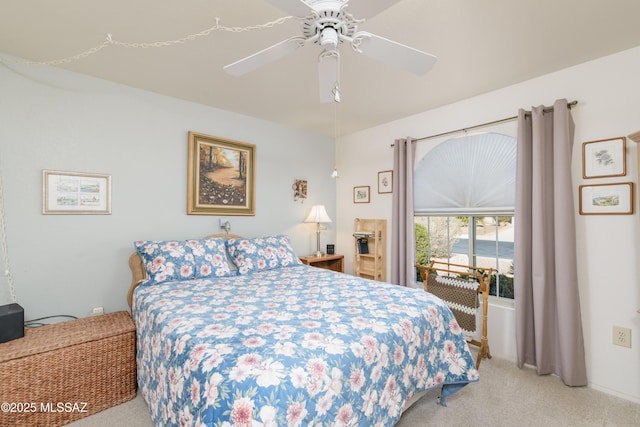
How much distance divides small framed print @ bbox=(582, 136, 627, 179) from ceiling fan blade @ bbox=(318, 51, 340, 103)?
84.3 inches

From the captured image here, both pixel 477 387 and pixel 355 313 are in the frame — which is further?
pixel 477 387

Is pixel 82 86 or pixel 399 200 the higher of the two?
pixel 82 86

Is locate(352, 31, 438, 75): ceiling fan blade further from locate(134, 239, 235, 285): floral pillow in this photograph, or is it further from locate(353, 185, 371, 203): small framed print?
locate(353, 185, 371, 203): small framed print

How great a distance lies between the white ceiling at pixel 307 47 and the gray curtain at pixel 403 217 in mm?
687

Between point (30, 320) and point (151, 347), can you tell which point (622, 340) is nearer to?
point (151, 347)

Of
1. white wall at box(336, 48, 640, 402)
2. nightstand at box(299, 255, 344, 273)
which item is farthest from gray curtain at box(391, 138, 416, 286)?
white wall at box(336, 48, 640, 402)

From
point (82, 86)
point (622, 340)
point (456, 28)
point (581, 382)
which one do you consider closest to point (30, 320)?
point (82, 86)

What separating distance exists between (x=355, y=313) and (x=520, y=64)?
238cm

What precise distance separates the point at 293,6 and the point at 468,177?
2549 mm

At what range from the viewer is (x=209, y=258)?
8.82 feet

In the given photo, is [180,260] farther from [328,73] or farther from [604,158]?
[604,158]

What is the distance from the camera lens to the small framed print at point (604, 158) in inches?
84.0

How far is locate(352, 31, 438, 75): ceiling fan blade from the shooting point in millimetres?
1380

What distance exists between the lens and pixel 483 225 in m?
2.98
